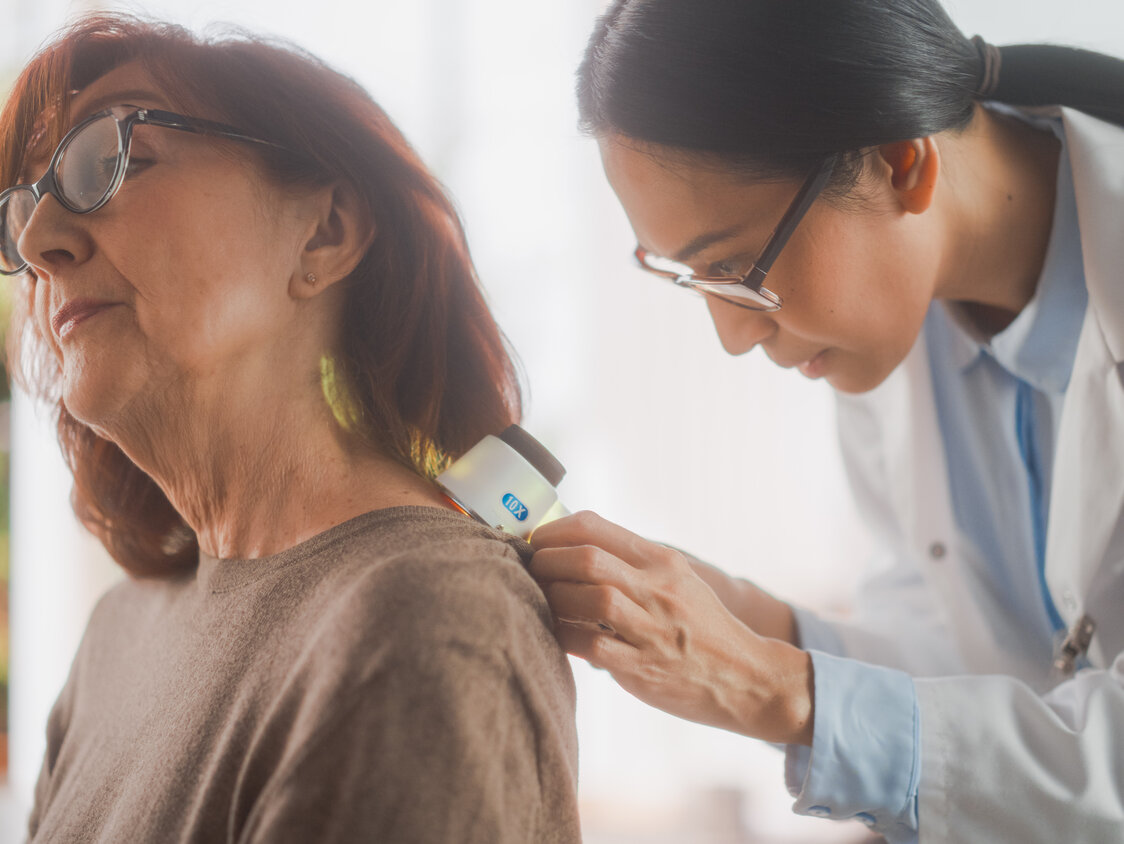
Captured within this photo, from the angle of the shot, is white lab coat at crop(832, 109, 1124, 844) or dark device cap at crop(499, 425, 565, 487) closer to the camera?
dark device cap at crop(499, 425, 565, 487)

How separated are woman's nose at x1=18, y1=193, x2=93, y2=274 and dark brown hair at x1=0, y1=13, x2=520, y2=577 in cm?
11

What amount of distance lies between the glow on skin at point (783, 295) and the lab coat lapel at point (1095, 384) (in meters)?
0.09

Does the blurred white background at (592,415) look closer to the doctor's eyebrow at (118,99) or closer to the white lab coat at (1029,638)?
the white lab coat at (1029,638)

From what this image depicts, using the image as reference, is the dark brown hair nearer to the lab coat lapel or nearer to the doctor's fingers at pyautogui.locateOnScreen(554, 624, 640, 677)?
the doctor's fingers at pyautogui.locateOnScreen(554, 624, 640, 677)

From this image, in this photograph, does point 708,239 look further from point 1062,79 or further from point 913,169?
point 1062,79

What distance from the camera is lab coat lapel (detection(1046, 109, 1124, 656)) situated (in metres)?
0.96

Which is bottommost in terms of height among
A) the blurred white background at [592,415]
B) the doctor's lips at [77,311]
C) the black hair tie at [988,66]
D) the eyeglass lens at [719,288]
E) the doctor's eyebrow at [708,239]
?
the blurred white background at [592,415]

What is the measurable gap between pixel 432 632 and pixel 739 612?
66 cm

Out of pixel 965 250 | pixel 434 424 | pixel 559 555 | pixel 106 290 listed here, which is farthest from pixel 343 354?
pixel 965 250

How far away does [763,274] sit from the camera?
0.90 metres

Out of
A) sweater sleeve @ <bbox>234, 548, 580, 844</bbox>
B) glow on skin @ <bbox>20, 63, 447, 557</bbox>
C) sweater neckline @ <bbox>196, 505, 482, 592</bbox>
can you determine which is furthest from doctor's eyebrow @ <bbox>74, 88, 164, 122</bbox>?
sweater sleeve @ <bbox>234, 548, 580, 844</bbox>

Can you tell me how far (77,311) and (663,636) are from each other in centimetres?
58

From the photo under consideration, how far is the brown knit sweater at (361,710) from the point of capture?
54cm

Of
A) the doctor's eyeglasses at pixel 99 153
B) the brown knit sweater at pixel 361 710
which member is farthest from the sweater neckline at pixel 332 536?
the doctor's eyeglasses at pixel 99 153
